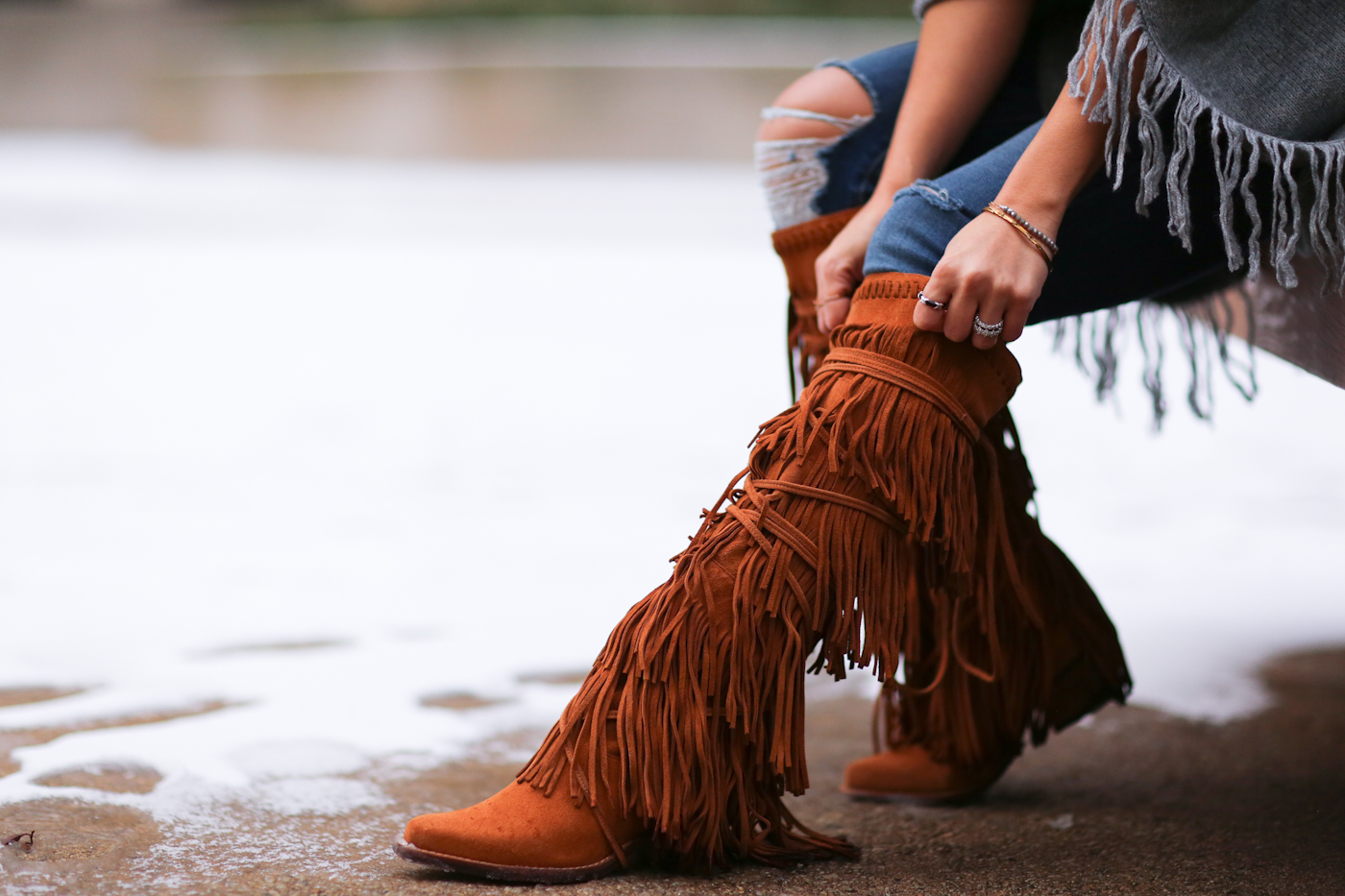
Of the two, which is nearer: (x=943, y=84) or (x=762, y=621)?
(x=762, y=621)

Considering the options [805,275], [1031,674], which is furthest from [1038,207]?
[1031,674]

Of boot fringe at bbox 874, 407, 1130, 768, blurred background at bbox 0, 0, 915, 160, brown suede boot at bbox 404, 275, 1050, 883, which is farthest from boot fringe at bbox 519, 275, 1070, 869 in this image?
blurred background at bbox 0, 0, 915, 160

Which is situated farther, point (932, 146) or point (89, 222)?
point (89, 222)

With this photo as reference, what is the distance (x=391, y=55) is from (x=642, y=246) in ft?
10.0

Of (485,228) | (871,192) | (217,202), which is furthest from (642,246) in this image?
(871,192)

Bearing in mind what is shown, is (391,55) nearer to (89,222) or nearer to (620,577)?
(89,222)

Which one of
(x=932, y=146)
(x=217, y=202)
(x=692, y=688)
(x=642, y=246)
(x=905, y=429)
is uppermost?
(x=217, y=202)

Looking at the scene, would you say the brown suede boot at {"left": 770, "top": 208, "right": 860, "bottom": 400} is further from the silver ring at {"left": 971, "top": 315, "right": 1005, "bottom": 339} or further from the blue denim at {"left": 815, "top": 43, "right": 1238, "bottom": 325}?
the silver ring at {"left": 971, "top": 315, "right": 1005, "bottom": 339}

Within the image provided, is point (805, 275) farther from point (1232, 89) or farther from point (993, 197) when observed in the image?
point (1232, 89)

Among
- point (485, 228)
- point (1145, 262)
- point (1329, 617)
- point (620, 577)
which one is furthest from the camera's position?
point (485, 228)

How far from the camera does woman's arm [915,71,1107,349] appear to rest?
0.70m

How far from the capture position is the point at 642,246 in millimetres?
5504

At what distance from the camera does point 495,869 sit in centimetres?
70

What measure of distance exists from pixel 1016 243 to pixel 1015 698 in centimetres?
41
